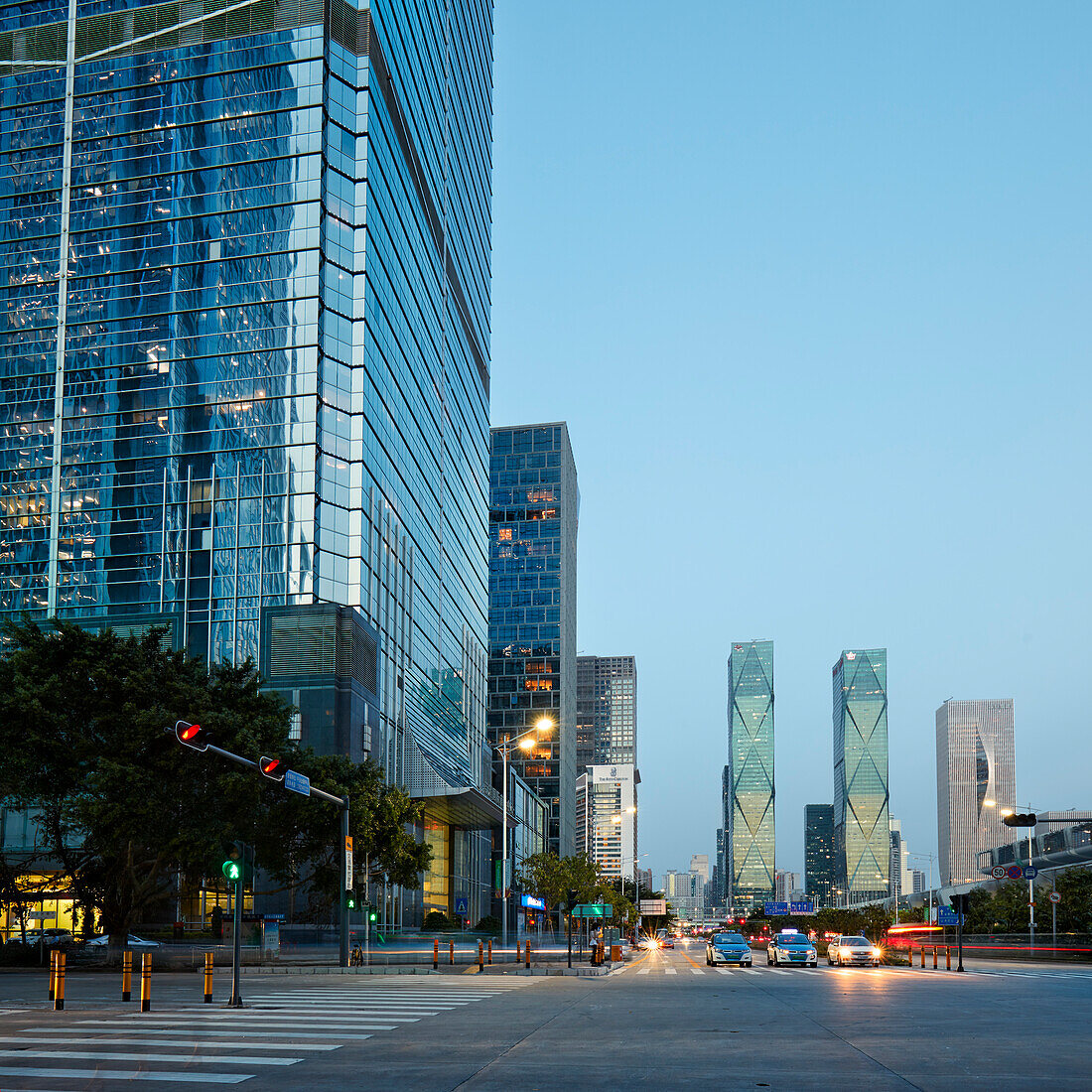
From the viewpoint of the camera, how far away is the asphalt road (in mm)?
13641

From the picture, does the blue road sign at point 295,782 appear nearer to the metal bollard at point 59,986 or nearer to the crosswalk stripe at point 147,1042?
the metal bollard at point 59,986

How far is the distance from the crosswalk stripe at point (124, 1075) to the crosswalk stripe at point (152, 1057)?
0.99 meters

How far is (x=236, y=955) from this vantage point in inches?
996

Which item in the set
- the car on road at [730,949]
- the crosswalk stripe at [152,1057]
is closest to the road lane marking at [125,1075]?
the crosswalk stripe at [152,1057]

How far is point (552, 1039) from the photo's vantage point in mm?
18000

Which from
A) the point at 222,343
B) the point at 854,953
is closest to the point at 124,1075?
the point at 854,953

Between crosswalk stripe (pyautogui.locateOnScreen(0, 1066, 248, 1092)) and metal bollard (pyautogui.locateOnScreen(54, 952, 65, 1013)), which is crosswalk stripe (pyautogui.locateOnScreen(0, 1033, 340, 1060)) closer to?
crosswalk stripe (pyautogui.locateOnScreen(0, 1066, 248, 1092))

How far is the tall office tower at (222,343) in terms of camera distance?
8269 centimetres

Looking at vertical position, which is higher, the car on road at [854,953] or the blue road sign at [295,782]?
the blue road sign at [295,782]

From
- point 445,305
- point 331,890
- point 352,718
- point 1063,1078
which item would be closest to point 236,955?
point 1063,1078

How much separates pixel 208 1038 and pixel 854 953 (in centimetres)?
4634

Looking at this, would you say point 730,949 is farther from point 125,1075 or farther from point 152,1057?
point 125,1075

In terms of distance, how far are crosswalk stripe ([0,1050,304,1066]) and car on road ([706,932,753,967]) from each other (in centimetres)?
4543

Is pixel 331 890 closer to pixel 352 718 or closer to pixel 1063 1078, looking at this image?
pixel 352 718
